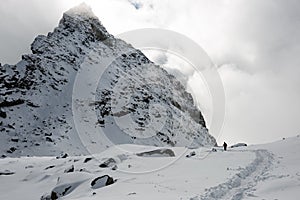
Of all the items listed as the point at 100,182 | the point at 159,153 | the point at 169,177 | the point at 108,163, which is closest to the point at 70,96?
the point at 159,153

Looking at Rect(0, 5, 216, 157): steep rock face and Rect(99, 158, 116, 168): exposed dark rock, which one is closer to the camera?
Rect(99, 158, 116, 168): exposed dark rock

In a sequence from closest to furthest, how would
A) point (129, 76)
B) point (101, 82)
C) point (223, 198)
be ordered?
point (223, 198) < point (101, 82) < point (129, 76)

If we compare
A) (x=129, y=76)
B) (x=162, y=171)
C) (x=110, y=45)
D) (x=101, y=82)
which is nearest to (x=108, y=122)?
(x=101, y=82)

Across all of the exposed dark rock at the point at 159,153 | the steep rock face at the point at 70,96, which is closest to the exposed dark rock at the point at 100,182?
the exposed dark rock at the point at 159,153

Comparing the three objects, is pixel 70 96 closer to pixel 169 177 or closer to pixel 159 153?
pixel 159 153

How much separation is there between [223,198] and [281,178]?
18.4 feet

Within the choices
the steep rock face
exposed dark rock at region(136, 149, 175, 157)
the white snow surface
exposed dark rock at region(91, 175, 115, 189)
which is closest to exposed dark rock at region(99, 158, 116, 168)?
the white snow surface

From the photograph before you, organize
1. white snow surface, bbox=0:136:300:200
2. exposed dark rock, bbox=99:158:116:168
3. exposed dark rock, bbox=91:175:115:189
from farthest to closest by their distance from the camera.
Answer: exposed dark rock, bbox=99:158:116:168 → exposed dark rock, bbox=91:175:115:189 → white snow surface, bbox=0:136:300:200

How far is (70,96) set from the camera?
135250 millimetres

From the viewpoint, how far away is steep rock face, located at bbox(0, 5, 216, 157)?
10883 centimetres

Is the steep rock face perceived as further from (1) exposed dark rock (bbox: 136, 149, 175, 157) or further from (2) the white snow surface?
(1) exposed dark rock (bbox: 136, 149, 175, 157)

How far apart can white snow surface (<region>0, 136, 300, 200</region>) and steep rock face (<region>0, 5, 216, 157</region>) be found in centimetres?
5918

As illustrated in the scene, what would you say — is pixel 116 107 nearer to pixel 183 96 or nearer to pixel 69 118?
pixel 69 118

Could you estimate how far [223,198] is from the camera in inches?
659
